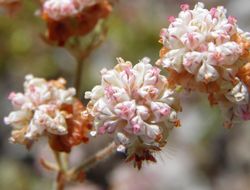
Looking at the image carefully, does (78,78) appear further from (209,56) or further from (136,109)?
(209,56)

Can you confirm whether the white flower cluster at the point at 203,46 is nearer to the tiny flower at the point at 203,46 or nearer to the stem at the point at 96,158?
the tiny flower at the point at 203,46

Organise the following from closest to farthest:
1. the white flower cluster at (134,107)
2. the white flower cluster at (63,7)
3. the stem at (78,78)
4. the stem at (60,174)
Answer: the white flower cluster at (134,107) → the white flower cluster at (63,7) → the stem at (60,174) → the stem at (78,78)

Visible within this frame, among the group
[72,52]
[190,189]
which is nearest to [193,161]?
[190,189]

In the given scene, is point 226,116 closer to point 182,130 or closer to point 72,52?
point 72,52

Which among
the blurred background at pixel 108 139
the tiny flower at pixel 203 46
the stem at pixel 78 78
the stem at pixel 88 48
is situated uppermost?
the blurred background at pixel 108 139

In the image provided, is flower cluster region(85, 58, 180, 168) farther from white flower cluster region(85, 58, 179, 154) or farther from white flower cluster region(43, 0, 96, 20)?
white flower cluster region(43, 0, 96, 20)

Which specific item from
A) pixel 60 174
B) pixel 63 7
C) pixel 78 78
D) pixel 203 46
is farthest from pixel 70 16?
pixel 203 46

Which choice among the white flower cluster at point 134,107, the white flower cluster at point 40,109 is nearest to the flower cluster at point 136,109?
the white flower cluster at point 134,107
